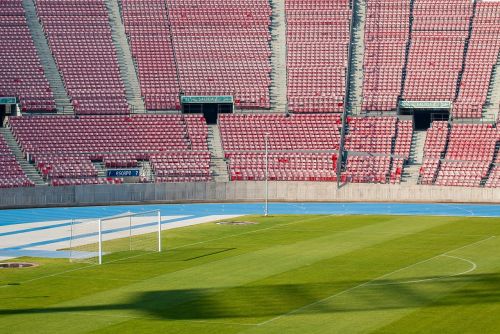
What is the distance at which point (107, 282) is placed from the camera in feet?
111

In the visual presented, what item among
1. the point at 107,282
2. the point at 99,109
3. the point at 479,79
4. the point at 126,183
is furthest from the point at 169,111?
the point at 107,282

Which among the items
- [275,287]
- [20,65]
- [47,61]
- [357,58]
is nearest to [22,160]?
[20,65]

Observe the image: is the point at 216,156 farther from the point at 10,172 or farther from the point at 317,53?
the point at 10,172

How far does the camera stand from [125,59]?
87.0 metres

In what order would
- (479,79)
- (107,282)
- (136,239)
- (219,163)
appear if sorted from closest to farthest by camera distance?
(107,282), (136,239), (219,163), (479,79)

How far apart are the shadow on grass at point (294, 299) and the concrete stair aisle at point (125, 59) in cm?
5215

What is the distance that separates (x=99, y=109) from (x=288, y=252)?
4298 cm

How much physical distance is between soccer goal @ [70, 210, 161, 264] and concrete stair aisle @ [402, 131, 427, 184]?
27.3 meters

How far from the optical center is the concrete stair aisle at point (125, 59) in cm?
8269

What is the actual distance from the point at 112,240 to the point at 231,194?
2720cm

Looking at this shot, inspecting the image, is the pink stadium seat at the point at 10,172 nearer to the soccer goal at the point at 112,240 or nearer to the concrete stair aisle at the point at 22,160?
the concrete stair aisle at the point at 22,160

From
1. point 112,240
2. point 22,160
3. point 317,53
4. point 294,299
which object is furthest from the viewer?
point 317,53

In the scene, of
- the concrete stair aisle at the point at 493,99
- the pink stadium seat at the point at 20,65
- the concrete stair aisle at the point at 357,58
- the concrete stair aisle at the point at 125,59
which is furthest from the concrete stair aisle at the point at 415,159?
the pink stadium seat at the point at 20,65

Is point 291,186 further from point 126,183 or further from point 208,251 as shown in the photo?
point 208,251
